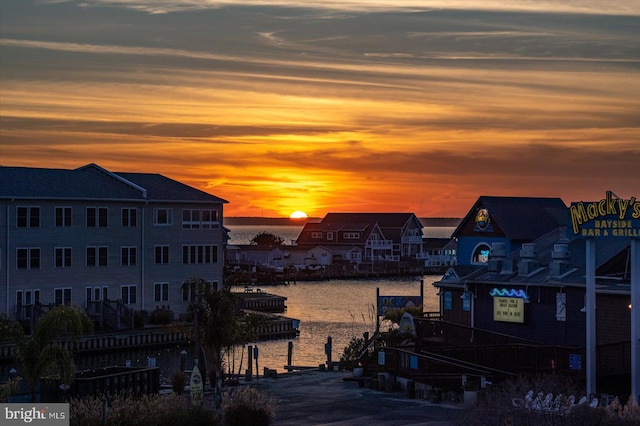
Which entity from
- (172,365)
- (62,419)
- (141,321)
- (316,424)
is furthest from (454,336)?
(141,321)

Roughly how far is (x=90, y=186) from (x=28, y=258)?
7872 millimetres

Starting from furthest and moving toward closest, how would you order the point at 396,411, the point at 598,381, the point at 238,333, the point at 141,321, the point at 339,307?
the point at 339,307 → the point at 141,321 → the point at 238,333 → the point at 598,381 → the point at 396,411

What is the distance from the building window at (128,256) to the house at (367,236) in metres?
107

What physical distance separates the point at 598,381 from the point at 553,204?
76.1 feet

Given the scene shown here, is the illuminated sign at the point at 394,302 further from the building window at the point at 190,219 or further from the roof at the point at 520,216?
the building window at the point at 190,219

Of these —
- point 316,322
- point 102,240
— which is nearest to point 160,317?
point 102,240

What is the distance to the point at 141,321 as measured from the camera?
76812 millimetres

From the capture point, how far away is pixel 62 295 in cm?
7494

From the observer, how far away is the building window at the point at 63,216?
7500 centimetres

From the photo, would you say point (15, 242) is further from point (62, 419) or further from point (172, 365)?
point (62, 419)

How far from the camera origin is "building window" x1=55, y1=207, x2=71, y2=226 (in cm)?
7500

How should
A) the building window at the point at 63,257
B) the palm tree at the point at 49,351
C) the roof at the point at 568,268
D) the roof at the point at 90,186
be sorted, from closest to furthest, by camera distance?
the palm tree at the point at 49,351 → the roof at the point at 568,268 → the roof at the point at 90,186 → the building window at the point at 63,257

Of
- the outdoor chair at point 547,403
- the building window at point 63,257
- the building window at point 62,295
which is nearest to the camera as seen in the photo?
the outdoor chair at point 547,403
